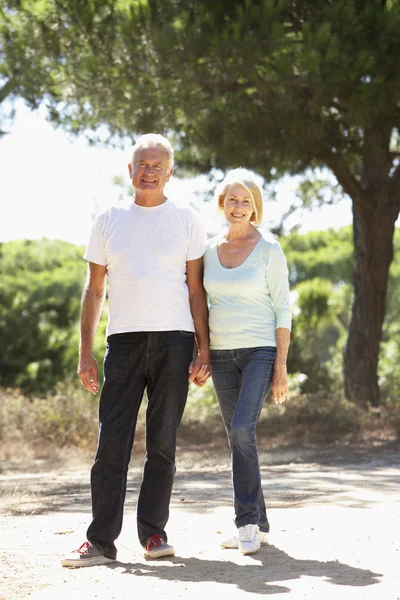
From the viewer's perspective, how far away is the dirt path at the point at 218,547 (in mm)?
3762

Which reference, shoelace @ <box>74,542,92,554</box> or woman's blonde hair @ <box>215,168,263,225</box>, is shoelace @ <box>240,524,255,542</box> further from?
woman's blonde hair @ <box>215,168,263,225</box>

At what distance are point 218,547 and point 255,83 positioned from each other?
267 inches

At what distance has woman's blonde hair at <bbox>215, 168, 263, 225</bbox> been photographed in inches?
181

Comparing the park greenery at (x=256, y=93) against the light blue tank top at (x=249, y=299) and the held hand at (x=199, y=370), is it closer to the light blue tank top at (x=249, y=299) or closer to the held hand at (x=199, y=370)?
the light blue tank top at (x=249, y=299)

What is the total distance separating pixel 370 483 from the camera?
6922mm

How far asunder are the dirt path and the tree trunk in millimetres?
4689

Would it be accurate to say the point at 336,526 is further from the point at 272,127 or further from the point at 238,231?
the point at 272,127

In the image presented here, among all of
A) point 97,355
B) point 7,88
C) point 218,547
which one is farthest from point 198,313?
point 97,355

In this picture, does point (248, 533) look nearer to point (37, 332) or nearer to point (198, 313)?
point (198, 313)

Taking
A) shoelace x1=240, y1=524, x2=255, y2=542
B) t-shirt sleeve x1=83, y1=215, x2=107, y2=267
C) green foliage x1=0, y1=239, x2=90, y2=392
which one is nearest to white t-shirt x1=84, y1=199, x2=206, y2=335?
t-shirt sleeve x1=83, y1=215, x2=107, y2=267

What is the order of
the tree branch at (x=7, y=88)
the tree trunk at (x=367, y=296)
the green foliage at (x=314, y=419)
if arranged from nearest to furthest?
the green foliage at (x=314, y=419)
the tree branch at (x=7, y=88)
the tree trunk at (x=367, y=296)

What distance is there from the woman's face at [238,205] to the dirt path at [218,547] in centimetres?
157

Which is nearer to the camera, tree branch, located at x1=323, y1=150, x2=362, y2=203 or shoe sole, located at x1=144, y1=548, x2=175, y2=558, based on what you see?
shoe sole, located at x1=144, y1=548, x2=175, y2=558

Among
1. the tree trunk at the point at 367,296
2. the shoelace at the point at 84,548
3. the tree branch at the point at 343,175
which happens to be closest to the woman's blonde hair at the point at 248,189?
the shoelace at the point at 84,548
